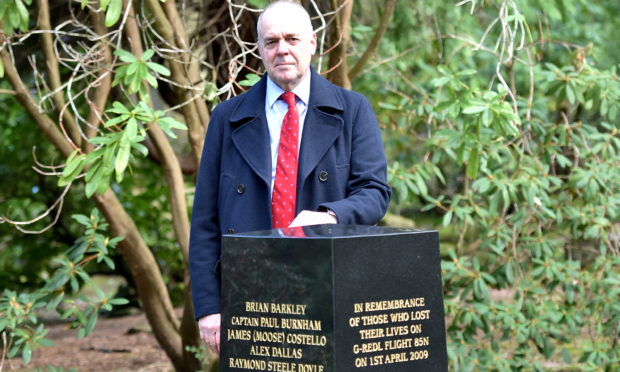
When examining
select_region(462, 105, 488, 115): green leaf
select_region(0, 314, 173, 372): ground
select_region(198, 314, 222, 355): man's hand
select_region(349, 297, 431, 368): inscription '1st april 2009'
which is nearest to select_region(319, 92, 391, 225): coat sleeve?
select_region(349, 297, 431, 368): inscription '1st april 2009'

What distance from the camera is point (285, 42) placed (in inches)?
128

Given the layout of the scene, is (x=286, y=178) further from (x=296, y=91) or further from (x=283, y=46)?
(x=283, y=46)

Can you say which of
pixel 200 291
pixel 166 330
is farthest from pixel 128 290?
pixel 200 291

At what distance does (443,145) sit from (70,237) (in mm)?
3852

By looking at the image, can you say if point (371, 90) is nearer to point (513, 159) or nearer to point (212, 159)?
point (513, 159)

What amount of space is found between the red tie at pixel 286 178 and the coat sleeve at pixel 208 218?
0.28 meters

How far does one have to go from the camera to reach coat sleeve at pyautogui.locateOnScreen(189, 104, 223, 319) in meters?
3.49

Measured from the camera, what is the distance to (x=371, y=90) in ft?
24.4

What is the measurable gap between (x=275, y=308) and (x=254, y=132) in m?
0.79

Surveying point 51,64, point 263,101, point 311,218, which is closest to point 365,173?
point 311,218

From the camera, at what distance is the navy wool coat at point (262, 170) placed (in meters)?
3.32

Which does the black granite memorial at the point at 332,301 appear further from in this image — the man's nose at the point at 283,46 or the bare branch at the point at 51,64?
the bare branch at the point at 51,64

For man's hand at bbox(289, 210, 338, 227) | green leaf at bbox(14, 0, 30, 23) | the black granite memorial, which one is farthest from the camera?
green leaf at bbox(14, 0, 30, 23)

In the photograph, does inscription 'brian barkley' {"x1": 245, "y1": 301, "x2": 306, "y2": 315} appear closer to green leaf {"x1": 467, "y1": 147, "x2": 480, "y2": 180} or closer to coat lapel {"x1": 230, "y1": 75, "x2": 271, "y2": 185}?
coat lapel {"x1": 230, "y1": 75, "x2": 271, "y2": 185}
